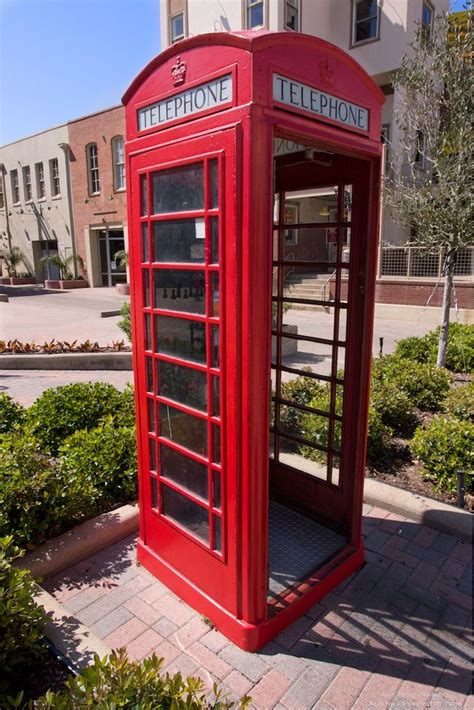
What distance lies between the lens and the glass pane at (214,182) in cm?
234

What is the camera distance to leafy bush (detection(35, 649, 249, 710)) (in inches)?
65.5

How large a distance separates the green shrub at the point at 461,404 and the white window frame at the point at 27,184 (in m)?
32.6

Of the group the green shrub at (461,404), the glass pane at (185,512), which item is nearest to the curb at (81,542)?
the glass pane at (185,512)

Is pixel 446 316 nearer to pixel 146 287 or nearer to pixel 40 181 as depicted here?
pixel 146 287

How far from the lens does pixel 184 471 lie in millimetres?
2938

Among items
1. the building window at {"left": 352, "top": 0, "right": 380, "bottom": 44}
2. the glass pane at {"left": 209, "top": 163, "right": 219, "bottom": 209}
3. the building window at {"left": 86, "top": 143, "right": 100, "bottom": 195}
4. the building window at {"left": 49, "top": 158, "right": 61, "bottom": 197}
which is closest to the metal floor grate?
the glass pane at {"left": 209, "top": 163, "right": 219, "bottom": 209}

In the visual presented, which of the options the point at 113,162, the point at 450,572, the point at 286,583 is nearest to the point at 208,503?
the point at 286,583

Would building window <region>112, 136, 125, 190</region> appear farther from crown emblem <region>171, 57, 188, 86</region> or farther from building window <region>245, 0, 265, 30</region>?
crown emblem <region>171, 57, 188, 86</region>

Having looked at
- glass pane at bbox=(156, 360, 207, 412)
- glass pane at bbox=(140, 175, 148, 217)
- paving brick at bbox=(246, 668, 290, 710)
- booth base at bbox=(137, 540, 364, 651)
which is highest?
glass pane at bbox=(140, 175, 148, 217)

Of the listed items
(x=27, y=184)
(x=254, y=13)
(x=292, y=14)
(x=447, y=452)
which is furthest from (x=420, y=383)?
(x=27, y=184)

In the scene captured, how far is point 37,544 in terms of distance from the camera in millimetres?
3320

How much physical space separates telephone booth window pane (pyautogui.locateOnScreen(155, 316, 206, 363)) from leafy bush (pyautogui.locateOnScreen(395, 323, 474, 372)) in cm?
594

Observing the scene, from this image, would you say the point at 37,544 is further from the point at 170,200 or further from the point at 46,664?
the point at 170,200

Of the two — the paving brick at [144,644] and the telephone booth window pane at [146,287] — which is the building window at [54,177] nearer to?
the telephone booth window pane at [146,287]
